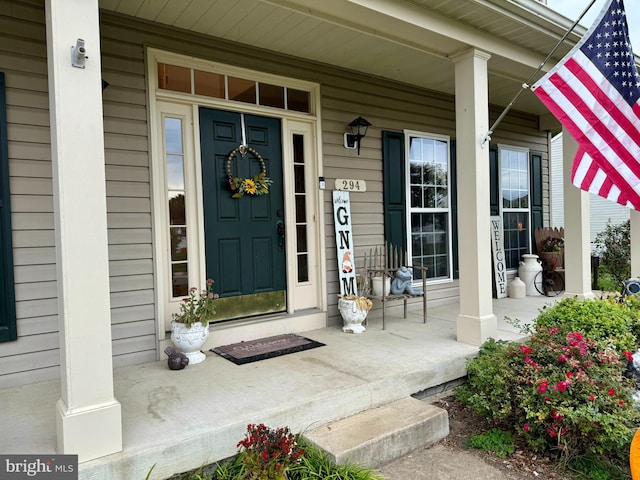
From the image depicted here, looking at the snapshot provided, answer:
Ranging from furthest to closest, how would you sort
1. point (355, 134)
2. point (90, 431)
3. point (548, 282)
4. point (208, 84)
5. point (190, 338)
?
point (548, 282)
point (355, 134)
point (208, 84)
point (190, 338)
point (90, 431)

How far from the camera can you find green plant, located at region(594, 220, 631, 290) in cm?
728

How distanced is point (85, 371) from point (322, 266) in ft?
8.36

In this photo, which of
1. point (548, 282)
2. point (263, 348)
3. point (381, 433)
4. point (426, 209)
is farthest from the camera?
point (548, 282)

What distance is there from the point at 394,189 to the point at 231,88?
2060 mm

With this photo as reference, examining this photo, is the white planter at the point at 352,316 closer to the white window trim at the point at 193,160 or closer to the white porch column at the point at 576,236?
the white window trim at the point at 193,160

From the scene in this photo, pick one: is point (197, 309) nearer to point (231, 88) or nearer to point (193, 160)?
point (193, 160)

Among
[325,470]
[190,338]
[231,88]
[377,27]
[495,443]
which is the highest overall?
[377,27]

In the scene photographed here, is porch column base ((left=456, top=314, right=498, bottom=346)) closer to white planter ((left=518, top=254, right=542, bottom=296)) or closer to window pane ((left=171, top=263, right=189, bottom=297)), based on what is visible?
window pane ((left=171, top=263, right=189, bottom=297))

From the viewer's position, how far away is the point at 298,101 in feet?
13.8

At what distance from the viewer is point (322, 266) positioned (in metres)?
4.22

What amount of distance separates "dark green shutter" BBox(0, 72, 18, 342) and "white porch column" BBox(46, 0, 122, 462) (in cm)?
116

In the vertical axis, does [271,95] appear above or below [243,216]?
above

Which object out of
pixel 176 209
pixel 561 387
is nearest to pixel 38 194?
pixel 176 209

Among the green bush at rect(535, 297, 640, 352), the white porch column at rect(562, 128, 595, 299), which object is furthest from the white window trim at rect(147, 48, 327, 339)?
the white porch column at rect(562, 128, 595, 299)
